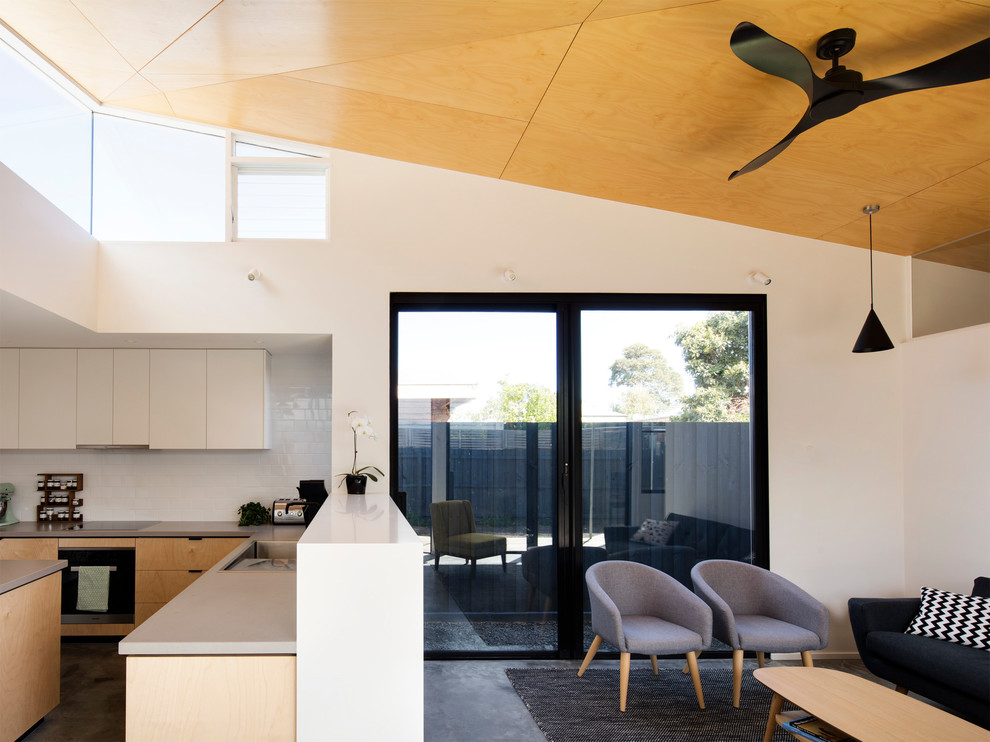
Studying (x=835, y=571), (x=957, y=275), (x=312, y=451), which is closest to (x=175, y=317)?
(x=312, y=451)

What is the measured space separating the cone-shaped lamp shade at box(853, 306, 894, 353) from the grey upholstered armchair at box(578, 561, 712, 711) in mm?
1740

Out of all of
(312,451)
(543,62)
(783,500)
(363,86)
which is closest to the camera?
(543,62)

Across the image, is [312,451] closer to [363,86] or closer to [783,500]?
[363,86]

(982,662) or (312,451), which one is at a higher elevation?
(312,451)

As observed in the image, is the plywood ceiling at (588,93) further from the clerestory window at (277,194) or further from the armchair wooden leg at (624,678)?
the armchair wooden leg at (624,678)

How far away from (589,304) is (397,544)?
2781 mm

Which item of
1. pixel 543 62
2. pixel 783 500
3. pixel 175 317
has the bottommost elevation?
pixel 783 500

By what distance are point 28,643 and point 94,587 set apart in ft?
5.16

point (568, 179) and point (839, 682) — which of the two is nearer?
point (839, 682)

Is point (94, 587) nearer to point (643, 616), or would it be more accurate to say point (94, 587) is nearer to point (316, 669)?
point (316, 669)

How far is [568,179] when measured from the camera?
4.40m

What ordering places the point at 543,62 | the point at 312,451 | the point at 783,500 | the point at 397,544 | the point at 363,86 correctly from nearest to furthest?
the point at 397,544 → the point at 543,62 → the point at 363,86 → the point at 783,500 → the point at 312,451

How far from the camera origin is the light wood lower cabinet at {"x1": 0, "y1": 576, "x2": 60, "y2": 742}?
120 inches

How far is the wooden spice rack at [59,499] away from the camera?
5129 millimetres
